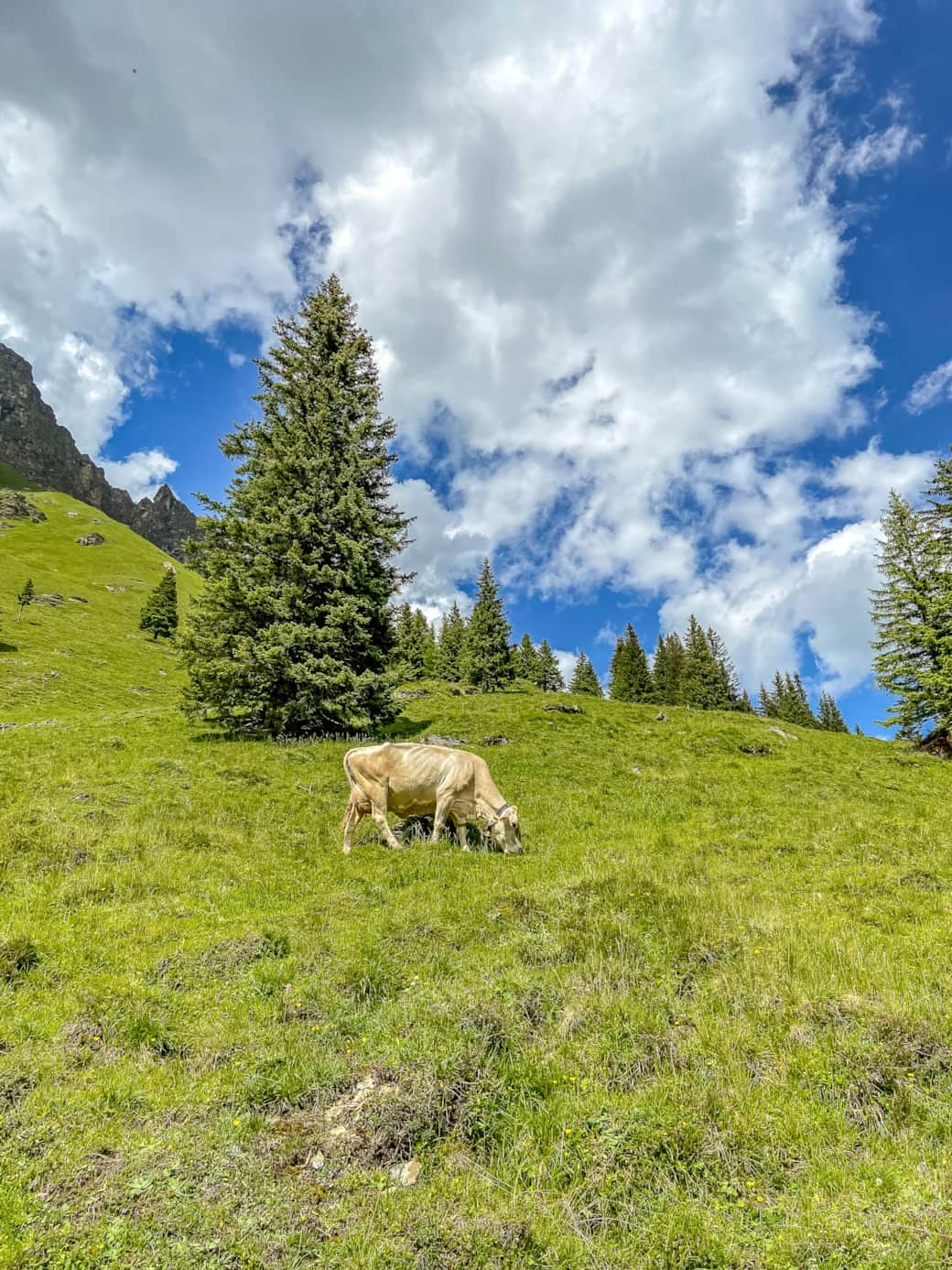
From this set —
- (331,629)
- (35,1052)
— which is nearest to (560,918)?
(35,1052)

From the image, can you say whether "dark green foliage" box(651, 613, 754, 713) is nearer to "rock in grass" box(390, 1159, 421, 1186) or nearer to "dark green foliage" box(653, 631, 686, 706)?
"dark green foliage" box(653, 631, 686, 706)

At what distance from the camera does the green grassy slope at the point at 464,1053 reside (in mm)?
3811

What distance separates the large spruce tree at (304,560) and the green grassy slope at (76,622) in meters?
16.4

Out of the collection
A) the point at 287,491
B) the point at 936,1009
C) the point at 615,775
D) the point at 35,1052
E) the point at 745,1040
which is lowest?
the point at 35,1052

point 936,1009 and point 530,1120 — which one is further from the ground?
point 936,1009

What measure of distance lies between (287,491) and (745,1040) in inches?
977

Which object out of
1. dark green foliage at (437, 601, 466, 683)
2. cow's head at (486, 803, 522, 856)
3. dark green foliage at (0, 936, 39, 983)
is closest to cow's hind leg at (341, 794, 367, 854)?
cow's head at (486, 803, 522, 856)

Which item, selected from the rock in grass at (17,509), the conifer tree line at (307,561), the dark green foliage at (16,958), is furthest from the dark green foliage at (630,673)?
the rock in grass at (17,509)

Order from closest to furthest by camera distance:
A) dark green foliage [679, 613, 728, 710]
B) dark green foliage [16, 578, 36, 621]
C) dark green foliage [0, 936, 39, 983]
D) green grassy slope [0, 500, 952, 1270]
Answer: green grassy slope [0, 500, 952, 1270] → dark green foliage [0, 936, 39, 983] → dark green foliage [16, 578, 36, 621] → dark green foliage [679, 613, 728, 710]

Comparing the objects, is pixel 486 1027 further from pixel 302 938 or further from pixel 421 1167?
pixel 302 938

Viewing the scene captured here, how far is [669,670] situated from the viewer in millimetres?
82688

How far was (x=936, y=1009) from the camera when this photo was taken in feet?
19.4

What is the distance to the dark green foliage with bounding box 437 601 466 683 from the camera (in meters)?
77.4

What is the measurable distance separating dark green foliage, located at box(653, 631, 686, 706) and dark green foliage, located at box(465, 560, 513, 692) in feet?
97.6
